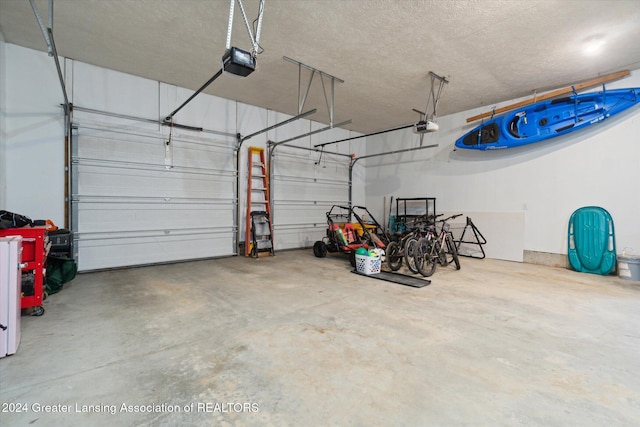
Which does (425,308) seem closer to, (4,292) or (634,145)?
(4,292)

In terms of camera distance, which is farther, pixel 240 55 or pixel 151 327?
pixel 151 327

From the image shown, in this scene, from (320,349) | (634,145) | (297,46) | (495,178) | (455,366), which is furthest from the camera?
(495,178)

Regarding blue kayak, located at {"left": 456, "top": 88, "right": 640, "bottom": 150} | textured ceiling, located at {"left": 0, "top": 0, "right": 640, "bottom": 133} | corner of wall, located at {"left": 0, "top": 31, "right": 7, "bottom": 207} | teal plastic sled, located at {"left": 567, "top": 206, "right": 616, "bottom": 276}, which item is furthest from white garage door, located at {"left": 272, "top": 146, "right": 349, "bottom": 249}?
teal plastic sled, located at {"left": 567, "top": 206, "right": 616, "bottom": 276}

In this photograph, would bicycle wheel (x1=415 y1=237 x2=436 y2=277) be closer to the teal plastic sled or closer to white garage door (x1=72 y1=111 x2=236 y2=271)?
the teal plastic sled

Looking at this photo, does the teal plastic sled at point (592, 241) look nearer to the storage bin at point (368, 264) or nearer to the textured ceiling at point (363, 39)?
the textured ceiling at point (363, 39)

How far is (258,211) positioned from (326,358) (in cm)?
A: 449

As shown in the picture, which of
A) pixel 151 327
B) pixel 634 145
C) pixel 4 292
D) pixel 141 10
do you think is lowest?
pixel 151 327

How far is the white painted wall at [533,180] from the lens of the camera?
4492 millimetres

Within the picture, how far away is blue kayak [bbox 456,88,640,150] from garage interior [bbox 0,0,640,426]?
28 cm

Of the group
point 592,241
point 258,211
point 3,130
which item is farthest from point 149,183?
point 592,241

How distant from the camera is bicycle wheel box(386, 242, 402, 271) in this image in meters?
4.68

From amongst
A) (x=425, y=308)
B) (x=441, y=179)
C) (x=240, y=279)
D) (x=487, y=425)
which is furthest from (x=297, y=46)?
(x=441, y=179)

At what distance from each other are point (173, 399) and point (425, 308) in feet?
7.93

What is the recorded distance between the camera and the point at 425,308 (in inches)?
116
